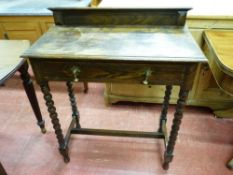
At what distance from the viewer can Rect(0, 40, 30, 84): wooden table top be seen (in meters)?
1.02

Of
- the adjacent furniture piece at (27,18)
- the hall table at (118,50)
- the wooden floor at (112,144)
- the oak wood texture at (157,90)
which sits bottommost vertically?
the wooden floor at (112,144)

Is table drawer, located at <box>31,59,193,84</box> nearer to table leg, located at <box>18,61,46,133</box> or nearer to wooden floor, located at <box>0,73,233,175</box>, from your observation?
table leg, located at <box>18,61,46,133</box>

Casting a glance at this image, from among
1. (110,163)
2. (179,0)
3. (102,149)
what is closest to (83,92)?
(102,149)

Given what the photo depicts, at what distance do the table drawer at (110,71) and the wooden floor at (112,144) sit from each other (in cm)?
73

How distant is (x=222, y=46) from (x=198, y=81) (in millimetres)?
430

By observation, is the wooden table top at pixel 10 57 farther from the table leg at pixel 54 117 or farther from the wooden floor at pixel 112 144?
the wooden floor at pixel 112 144

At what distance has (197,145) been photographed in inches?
59.3

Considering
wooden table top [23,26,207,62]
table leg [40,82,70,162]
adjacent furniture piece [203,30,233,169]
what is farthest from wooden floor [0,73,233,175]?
wooden table top [23,26,207,62]

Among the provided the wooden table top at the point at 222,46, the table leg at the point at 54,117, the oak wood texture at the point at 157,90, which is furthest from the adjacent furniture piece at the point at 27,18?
the wooden table top at the point at 222,46

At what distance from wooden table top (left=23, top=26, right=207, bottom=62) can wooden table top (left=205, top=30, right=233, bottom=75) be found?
25 centimetres

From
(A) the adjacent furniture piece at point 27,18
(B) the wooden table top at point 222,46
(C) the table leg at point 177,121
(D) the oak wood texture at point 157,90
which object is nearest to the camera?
(C) the table leg at point 177,121

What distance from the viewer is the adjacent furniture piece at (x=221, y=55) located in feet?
3.47

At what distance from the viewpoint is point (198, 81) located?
157 cm

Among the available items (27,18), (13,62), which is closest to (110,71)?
(13,62)
